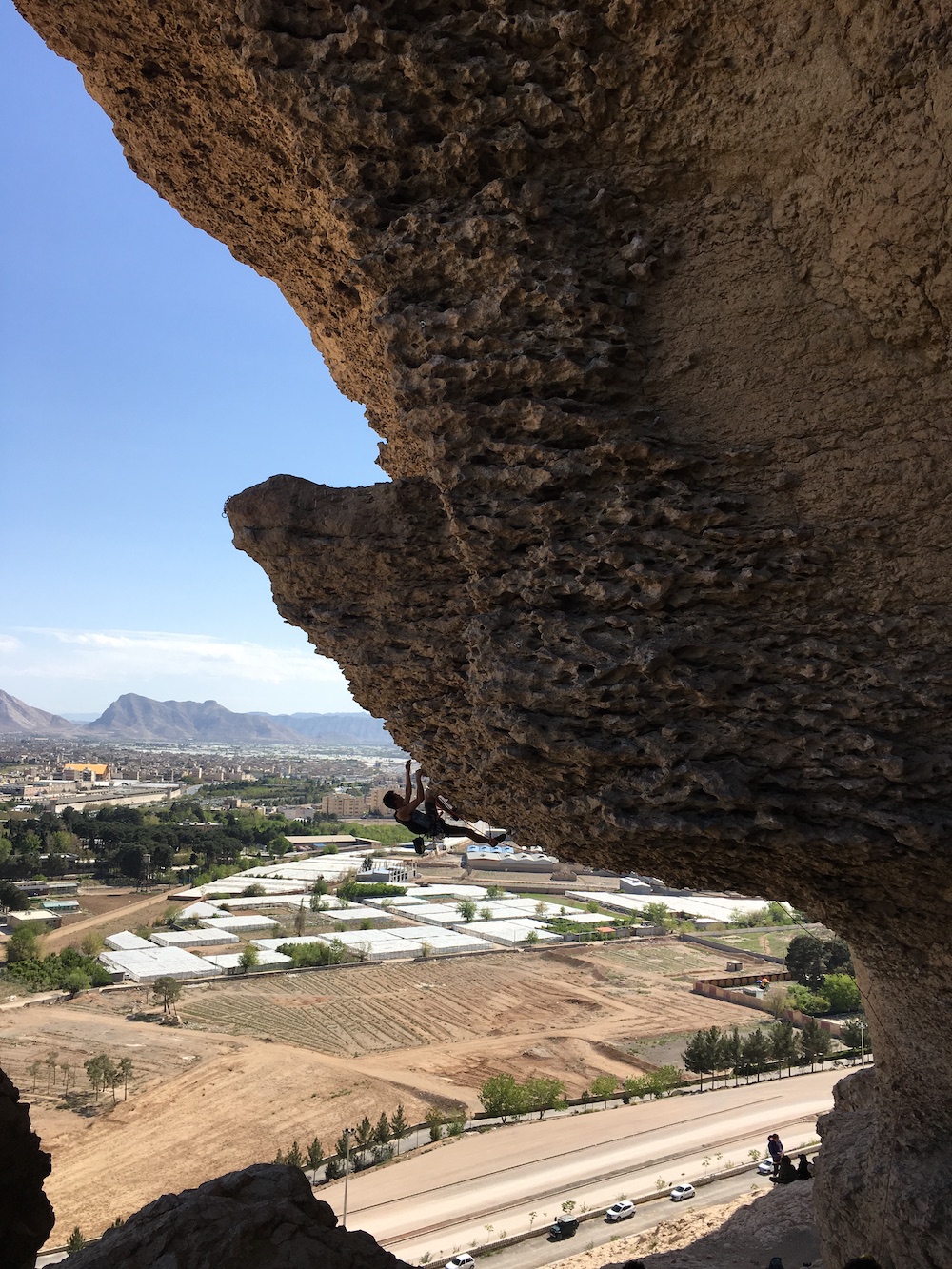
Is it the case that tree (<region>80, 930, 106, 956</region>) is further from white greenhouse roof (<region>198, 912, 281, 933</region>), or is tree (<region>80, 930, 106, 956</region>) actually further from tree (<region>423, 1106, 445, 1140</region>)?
tree (<region>423, 1106, 445, 1140</region>)

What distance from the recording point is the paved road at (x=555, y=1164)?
19.9 m

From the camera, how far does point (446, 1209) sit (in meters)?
20.6

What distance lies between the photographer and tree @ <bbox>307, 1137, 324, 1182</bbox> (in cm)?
2389

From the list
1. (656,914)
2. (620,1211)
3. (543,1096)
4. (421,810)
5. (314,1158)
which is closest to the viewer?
(421,810)

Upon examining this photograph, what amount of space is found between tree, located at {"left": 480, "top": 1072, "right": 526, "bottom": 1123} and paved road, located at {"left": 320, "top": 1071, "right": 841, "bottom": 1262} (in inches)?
47.0

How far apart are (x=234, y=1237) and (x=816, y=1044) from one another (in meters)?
33.2

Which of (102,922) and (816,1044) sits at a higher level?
(816,1044)

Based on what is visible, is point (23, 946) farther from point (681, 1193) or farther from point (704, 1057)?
point (681, 1193)

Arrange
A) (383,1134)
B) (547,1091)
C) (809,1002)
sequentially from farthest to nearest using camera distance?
(809,1002)
(547,1091)
(383,1134)

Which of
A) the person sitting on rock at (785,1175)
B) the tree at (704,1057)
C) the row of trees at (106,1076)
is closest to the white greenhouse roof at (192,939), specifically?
the row of trees at (106,1076)

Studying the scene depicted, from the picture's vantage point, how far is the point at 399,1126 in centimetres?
2694

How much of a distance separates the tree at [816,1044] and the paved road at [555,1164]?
12.0ft

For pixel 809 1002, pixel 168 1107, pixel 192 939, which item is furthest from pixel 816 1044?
pixel 192 939

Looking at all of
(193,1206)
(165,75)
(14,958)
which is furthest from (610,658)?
(14,958)
